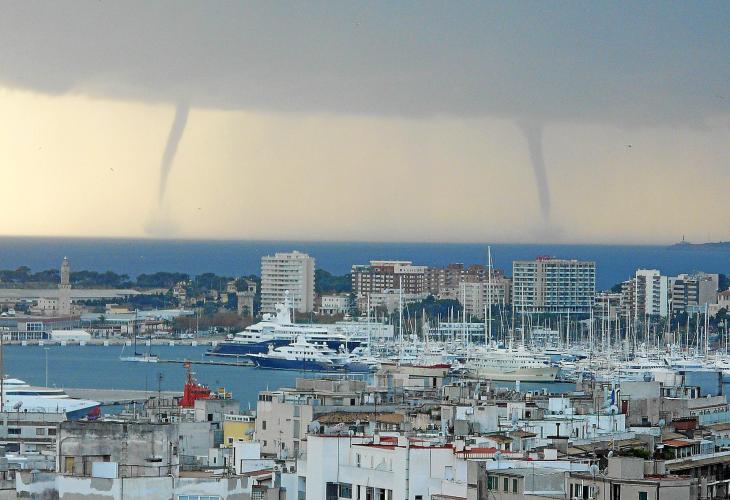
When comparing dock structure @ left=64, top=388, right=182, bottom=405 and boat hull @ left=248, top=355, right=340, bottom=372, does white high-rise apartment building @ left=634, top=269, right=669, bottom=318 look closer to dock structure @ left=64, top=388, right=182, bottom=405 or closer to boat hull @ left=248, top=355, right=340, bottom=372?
boat hull @ left=248, top=355, right=340, bottom=372

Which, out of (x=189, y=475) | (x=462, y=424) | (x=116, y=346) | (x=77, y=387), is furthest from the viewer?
(x=116, y=346)

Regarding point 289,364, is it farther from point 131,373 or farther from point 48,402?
point 48,402

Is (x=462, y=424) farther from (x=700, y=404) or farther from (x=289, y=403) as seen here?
(x=700, y=404)

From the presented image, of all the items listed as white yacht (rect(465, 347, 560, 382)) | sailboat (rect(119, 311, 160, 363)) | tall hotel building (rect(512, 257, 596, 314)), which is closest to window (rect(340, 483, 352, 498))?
white yacht (rect(465, 347, 560, 382))

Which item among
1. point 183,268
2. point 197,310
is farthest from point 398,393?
point 183,268

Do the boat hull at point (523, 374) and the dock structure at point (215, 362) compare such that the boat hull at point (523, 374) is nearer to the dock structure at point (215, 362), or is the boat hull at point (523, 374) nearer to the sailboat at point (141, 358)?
the dock structure at point (215, 362)

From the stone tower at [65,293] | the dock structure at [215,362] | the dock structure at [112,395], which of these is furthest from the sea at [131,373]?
the stone tower at [65,293]
